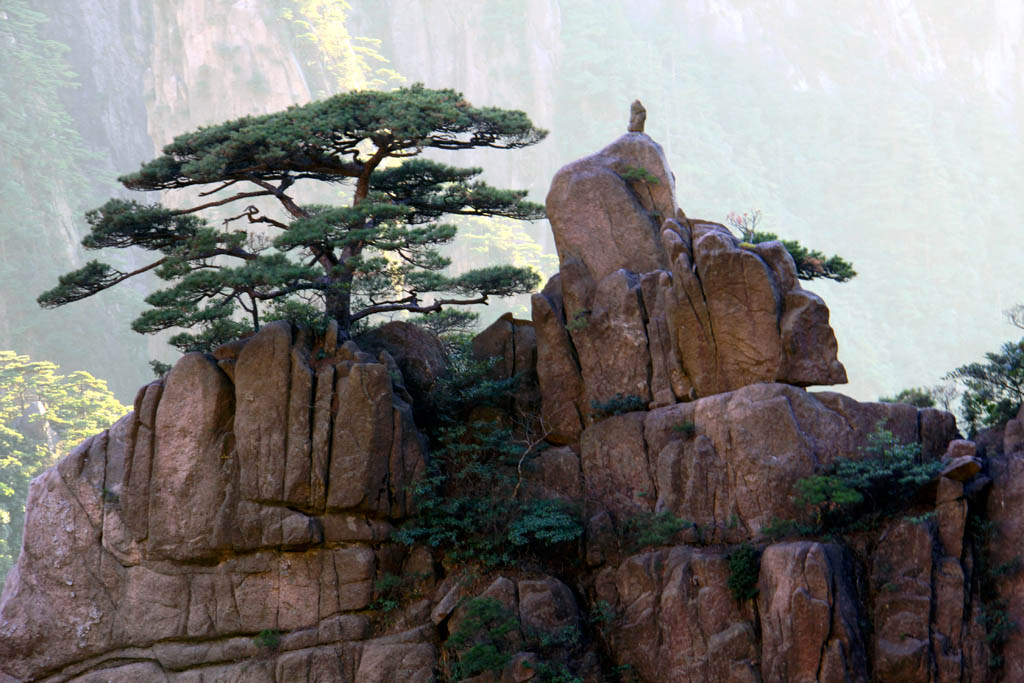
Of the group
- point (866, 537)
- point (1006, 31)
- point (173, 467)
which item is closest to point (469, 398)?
point (173, 467)

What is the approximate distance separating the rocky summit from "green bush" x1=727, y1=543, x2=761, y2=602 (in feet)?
0.11

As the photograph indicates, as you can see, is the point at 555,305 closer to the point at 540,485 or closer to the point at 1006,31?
the point at 540,485

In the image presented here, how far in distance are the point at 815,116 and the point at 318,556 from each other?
61.1 metres

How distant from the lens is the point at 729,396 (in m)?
18.0

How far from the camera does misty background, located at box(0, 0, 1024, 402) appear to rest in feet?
171

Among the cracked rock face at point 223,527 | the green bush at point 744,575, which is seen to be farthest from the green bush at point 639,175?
the green bush at point 744,575

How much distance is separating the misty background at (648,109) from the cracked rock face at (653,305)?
93.9 feet

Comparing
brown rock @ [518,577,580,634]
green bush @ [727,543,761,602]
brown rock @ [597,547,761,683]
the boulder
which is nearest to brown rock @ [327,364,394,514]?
brown rock @ [518,577,580,634]

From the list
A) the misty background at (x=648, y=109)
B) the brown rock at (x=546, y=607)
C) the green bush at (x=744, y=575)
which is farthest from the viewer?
the misty background at (x=648, y=109)

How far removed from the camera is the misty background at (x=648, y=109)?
52.0 m

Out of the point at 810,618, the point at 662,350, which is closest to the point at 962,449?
the point at 810,618

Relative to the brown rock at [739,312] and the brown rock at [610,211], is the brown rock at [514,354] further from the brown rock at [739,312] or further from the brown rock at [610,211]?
the brown rock at [739,312]

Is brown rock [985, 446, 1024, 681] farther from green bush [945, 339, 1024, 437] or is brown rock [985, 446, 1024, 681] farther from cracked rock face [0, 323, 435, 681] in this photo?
cracked rock face [0, 323, 435, 681]

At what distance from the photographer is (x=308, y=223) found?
62.5 ft
